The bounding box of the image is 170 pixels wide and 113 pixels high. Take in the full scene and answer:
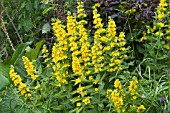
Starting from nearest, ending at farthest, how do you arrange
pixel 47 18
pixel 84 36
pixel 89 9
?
pixel 84 36 → pixel 89 9 → pixel 47 18

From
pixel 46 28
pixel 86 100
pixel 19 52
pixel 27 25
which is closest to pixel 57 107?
pixel 86 100

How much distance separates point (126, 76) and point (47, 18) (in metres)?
1.78

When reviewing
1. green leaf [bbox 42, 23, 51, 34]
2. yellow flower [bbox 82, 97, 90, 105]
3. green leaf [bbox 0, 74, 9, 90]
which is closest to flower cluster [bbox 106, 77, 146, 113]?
yellow flower [bbox 82, 97, 90, 105]

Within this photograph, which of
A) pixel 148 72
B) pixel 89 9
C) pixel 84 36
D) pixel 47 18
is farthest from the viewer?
pixel 47 18

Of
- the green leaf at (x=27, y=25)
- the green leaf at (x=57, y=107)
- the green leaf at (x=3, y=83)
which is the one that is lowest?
the green leaf at (x=57, y=107)

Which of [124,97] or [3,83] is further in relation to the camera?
[3,83]

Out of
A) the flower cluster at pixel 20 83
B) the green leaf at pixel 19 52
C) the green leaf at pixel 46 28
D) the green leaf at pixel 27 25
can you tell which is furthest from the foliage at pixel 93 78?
the green leaf at pixel 27 25

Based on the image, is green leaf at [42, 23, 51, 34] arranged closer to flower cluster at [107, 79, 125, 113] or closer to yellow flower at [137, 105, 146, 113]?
flower cluster at [107, 79, 125, 113]

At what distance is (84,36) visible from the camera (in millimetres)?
3223

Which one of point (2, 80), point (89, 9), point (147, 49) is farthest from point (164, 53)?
point (2, 80)

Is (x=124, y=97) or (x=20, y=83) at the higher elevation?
(x=20, y=83)

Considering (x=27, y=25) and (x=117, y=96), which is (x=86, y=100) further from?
(x=27, y=25)

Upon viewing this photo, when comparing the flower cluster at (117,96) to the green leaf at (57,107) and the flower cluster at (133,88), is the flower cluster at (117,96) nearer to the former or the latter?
the flower cluster at (133,88)

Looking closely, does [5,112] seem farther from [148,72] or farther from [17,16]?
[17,16]
